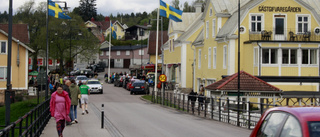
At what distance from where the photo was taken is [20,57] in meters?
52.1

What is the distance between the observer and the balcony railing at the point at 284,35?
35688 millimetres

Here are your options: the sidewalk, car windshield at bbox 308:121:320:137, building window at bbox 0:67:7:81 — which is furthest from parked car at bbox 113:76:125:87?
car windshield at bbox 308:121:320:137

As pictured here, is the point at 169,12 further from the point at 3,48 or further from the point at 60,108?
the point at 60,108

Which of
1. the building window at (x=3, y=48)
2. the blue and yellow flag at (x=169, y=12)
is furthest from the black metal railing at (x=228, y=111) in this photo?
the building window at (x=3, y=48)

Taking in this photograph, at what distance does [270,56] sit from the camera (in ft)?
116

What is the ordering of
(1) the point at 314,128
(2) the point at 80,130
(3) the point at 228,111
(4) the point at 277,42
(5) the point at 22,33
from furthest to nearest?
1. (5) the point at 22,33
2. (4) the point at 277,42
3. (3) the point at 228,111
4. (2) the point at 80,130
5. (1) the point at 314,128

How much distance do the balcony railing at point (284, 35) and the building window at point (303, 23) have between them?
2.07 feet

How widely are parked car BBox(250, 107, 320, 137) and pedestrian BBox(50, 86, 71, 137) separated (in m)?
8.92

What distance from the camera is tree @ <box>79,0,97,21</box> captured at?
172625 mm

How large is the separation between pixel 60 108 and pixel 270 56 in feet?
79.3

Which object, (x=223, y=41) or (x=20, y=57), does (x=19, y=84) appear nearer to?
(x=20, y=57)

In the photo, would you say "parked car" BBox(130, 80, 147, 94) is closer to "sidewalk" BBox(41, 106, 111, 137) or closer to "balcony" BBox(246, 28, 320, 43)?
"balcony" BBox(246, 28, 320, 43)

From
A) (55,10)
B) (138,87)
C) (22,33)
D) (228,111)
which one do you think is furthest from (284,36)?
(22,33)

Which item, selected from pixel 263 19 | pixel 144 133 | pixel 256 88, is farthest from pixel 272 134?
pixel 263 19
